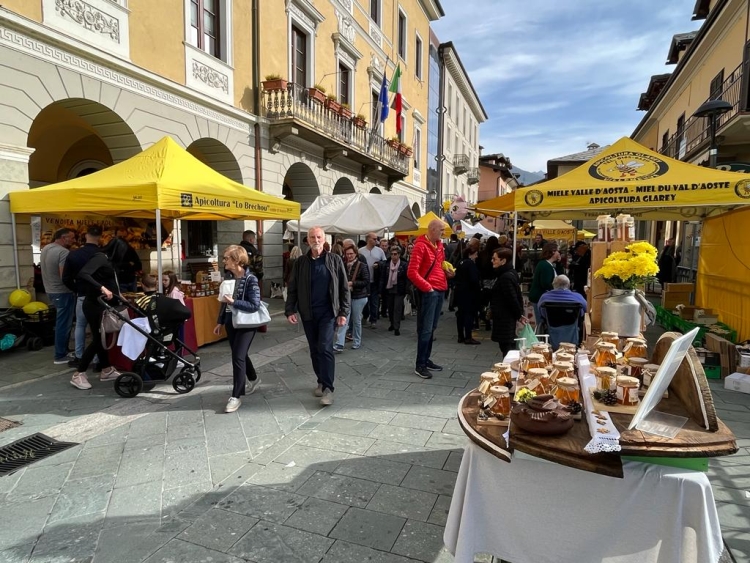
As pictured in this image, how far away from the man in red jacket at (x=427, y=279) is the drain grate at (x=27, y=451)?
3.70 metres

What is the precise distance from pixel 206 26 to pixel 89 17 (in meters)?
3.43

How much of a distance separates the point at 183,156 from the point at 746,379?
801 centimetres

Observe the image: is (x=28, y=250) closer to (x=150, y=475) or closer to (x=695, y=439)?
(x=150, y=475)

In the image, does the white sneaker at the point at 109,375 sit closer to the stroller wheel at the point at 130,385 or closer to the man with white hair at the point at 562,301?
the stroller wheel at the point at 130,385

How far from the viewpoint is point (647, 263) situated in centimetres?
338

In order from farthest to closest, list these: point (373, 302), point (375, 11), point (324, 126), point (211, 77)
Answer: point (375, 11) → point (324, 126) → point (211, 77) → point (373, 302)

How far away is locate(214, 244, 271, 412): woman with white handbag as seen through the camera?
445 centimetres

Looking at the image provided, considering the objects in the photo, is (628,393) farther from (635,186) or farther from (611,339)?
(635,186)

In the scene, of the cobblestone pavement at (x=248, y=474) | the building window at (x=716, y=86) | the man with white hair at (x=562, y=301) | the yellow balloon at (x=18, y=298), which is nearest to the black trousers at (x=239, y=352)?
the cobblestone pavement at (x=248, y=474)

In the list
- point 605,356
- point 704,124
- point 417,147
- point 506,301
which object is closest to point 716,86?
point 704,124

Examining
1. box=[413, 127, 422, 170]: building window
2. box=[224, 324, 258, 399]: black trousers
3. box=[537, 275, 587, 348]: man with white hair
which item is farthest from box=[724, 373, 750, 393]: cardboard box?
box=[413, 127, 422, 170]: building window

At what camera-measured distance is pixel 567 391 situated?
6.91ft

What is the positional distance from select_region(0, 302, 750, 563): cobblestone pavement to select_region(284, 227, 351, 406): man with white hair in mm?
455

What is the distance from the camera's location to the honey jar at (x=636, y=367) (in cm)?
245
